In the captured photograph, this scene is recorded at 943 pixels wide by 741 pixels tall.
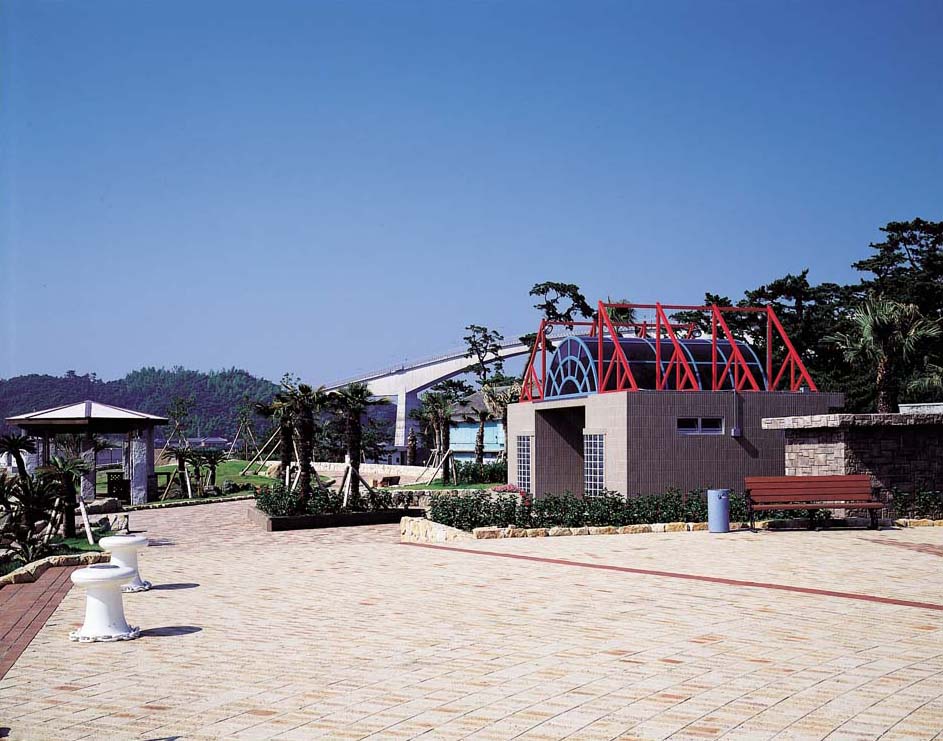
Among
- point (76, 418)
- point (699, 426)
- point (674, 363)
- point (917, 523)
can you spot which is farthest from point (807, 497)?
point (76, 418)

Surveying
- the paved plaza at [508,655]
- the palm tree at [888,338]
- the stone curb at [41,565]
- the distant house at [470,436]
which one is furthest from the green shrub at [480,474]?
the paved plaza at [508,655]

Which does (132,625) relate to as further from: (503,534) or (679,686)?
(503,534)

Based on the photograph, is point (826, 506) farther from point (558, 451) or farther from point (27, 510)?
point (27, 510)

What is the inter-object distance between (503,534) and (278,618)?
25.6 feet

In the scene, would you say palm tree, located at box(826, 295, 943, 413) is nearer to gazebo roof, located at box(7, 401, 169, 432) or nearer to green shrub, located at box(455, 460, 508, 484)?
green shrub, located at box(455, 460, 508, 484)

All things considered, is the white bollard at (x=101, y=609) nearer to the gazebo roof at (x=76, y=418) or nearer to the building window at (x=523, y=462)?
the building window at (x=523, y=462)

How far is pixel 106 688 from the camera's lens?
22.5 ft

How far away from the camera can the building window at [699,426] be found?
2262 cm

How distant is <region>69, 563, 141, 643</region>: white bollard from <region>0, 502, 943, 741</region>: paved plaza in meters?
0.19

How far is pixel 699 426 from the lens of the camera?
2272 centimetres

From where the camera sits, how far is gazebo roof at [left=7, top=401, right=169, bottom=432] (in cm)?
3441

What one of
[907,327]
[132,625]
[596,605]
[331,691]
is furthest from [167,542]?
[907,327]

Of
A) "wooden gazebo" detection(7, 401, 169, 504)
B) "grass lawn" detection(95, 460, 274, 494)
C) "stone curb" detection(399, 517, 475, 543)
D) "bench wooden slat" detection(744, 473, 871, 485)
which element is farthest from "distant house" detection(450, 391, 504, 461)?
"bench wooden slat" detection(744, 473, 871, 485)

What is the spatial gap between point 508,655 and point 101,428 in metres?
32.6
